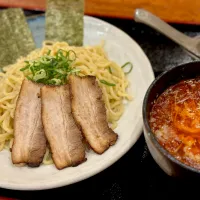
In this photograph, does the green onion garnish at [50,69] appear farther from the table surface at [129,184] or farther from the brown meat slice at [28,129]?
the table surface at [129,184]

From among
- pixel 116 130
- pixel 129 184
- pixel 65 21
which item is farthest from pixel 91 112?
pixel 65 21

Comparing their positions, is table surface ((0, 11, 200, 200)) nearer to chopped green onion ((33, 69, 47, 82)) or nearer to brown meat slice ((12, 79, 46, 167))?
brown meat slice ((12, 79, 46, 167))

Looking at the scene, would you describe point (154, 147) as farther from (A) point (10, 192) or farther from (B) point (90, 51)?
(B) point (90, 51)

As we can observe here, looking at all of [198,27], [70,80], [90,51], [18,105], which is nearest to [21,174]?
[18,105]

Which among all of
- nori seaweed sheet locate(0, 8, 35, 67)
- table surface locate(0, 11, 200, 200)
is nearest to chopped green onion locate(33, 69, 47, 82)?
nori seaweed sheet locate(0, 8, 35, 67)

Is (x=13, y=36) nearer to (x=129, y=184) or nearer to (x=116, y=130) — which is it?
(x=116, y=130)

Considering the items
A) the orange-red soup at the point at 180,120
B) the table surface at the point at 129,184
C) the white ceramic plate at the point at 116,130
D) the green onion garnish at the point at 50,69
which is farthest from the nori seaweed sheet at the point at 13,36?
the orange-red soup at the point at 180,120
